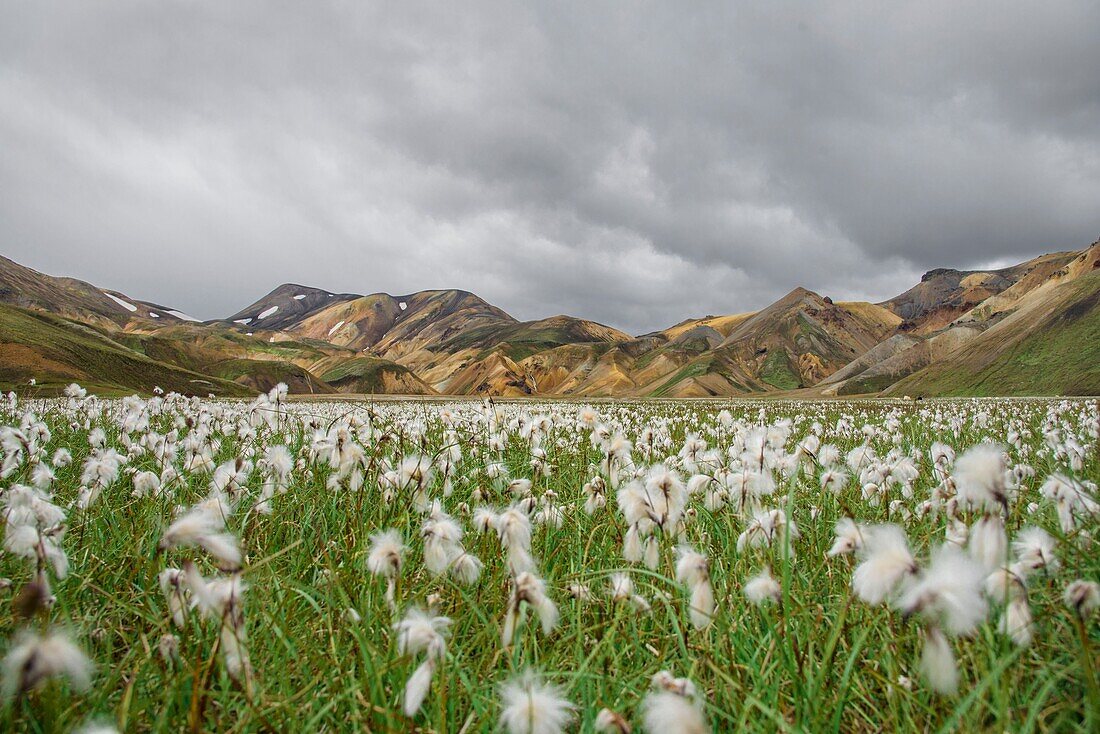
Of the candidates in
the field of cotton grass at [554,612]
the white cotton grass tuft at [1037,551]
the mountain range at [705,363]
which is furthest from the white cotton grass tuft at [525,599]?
the mountain range at [705,363]

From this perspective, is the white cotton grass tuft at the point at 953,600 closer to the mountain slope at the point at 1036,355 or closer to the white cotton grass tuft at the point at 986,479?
the white cotton grass tuft at the point at 986,479

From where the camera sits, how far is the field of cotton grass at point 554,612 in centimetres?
170

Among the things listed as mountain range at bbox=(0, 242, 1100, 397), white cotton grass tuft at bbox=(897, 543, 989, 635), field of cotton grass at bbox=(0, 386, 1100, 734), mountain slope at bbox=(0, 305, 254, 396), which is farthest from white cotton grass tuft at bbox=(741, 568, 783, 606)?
mountain slope at bbox=(0, 305, 254, 396)

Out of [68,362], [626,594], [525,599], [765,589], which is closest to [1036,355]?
[765,589]

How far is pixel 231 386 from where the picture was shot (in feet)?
269

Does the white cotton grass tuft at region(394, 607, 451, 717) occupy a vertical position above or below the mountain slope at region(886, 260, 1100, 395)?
below

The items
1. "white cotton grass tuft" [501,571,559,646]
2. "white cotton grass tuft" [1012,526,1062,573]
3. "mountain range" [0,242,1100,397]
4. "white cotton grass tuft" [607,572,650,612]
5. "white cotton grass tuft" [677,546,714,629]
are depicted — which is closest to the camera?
"white cotton grass tuft" [501,571,559,646]

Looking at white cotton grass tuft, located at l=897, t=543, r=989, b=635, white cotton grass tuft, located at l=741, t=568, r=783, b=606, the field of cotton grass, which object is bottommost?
the field of cotton grass

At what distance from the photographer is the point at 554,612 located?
2061 mm

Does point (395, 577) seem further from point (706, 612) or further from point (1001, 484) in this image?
point (1001, 484)

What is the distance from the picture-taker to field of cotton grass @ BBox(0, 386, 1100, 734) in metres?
1.70

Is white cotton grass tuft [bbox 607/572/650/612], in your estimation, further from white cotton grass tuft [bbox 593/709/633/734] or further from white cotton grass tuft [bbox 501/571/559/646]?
white cotton grass tuft [bbox 593/709/633/734]

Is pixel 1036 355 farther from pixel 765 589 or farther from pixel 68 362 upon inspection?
pixel 68 362

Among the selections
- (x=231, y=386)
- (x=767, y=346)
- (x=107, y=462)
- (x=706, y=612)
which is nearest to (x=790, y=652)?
(x=706, y=612)
